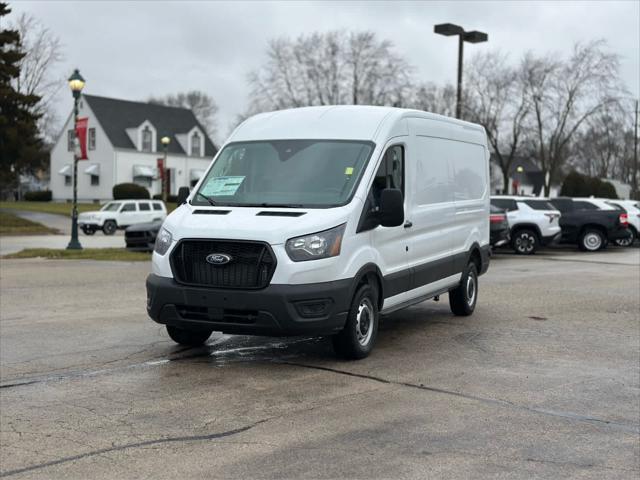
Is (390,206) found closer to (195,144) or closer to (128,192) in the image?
(128,192)

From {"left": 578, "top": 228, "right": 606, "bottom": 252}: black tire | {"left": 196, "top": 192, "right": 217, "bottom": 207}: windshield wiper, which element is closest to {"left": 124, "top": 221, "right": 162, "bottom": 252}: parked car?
{"left": 578, "top": 228, "right": 606, "bottom": 252}: black tire

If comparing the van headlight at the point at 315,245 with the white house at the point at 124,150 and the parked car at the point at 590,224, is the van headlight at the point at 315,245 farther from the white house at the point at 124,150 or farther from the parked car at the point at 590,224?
the white house at the point at 124,150

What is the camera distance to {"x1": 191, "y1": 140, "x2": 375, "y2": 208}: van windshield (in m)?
7.85

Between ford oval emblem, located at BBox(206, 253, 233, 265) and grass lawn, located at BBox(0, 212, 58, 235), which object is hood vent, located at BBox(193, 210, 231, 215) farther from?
grass lawn, located at BBox(0, 212, 58, 235)

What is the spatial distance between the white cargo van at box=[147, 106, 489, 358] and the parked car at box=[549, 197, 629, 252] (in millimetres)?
17339

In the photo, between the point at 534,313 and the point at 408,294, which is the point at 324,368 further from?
the point at 534,313

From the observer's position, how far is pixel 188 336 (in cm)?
849

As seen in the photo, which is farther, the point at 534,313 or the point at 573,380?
the point at 534,313

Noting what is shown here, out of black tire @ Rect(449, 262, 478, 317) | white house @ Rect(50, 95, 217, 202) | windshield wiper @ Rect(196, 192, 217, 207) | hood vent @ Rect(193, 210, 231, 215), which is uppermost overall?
white house @ Rect(50, 95, 217, 202)

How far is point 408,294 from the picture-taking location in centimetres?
891

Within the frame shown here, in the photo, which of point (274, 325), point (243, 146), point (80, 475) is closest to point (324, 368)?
point (274, 325)

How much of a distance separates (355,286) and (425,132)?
270 centimetres

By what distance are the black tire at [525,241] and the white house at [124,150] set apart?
4280 cm

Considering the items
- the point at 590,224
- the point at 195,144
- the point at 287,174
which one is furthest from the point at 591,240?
the point at 195,144
